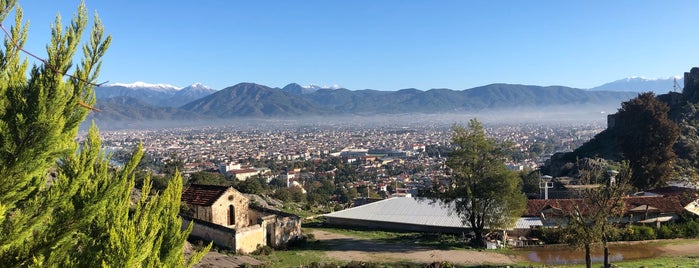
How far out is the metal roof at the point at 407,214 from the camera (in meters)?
24.8

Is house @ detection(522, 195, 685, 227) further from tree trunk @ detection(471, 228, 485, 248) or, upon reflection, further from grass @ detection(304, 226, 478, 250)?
grass @ detection(304, 226, 478, 250)

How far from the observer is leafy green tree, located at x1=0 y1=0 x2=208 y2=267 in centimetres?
430

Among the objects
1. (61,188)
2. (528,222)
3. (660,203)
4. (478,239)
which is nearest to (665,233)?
(660,203)

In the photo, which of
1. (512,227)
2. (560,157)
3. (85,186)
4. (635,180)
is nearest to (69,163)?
(85,186)

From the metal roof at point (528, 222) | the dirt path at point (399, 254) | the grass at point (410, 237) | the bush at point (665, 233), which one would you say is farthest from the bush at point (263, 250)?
the bush at point (665, 233)

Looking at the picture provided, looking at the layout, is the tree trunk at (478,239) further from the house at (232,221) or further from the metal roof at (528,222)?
the house at (232,221)

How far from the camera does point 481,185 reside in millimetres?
21438

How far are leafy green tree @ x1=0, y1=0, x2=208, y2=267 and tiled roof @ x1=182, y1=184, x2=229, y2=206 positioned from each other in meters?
16.0

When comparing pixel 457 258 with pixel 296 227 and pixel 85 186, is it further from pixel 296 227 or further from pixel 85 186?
pixel 85 186

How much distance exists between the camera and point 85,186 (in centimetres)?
459

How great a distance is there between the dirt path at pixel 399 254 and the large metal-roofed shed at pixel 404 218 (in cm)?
360

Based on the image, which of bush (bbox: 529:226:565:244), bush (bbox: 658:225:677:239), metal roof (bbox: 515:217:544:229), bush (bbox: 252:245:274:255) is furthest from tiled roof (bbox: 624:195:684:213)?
bush (bbox: 252:245:274:255)

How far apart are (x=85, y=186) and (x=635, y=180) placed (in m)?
37.7

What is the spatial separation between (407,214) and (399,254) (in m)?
7.91
